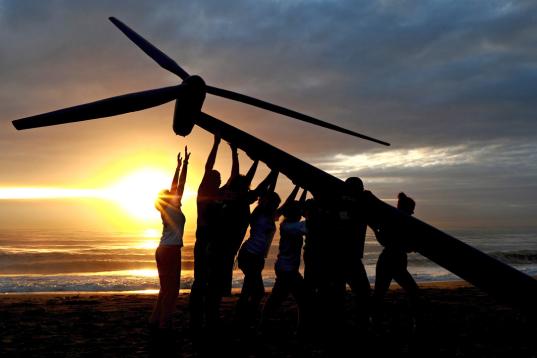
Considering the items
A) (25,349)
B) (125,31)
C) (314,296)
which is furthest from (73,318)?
(125,31)

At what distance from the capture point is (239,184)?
6.76 m

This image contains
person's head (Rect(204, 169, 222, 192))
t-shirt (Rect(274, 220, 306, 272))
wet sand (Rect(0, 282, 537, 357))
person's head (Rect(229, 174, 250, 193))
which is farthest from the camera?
t-shirt (Rect(274, 220, 306, 272))

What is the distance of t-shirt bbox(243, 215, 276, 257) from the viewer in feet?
25.5

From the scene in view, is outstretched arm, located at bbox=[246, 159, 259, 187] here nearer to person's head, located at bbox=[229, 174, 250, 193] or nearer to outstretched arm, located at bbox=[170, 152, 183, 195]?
person's head, located at bbox=[229, 174, 250, 193]

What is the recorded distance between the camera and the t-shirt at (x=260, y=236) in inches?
307

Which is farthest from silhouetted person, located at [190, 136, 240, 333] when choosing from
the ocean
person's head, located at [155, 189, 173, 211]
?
the ocean

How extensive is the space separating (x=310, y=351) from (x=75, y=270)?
1253 inches

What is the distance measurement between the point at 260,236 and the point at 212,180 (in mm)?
1315

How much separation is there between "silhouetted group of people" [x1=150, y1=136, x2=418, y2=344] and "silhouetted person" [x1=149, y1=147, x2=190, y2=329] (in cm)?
2

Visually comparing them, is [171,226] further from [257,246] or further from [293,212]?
[293,212]

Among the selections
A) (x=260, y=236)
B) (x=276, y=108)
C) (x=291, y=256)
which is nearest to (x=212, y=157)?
(x=276, y=108)

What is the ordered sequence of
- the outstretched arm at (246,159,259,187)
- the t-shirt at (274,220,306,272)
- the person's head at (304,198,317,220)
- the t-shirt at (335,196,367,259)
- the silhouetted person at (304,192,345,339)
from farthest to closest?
the t-shirt at (274,220,306,272) < the person's head at (304,198,317,220) < the silhouetted person at (304,192,345,339) < the t-shirt at (335,196,367,259) < the outstretched arm at (246,159,259,187)

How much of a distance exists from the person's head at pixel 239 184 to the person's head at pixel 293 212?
1.20 meters

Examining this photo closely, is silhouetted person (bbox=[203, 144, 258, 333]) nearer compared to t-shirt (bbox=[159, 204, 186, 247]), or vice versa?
silhouetted person (bbox=[203, 144, 258, 333])
